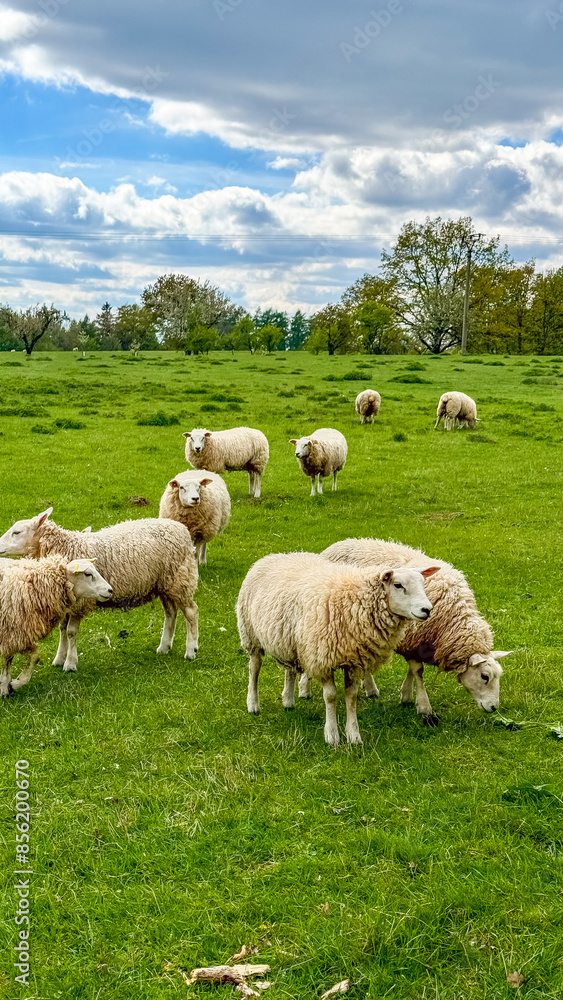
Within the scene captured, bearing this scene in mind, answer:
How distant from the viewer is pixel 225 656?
8398 millimetres

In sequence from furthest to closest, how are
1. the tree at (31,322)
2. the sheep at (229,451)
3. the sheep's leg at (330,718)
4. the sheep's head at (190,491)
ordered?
the tree at (31,322) → the sheep at (229,451) → the sheep's head at (190,491) → the sheep's leg at (330,718)

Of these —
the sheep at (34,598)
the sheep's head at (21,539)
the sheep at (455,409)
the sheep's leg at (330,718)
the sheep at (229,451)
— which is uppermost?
the sheep at (455,409)

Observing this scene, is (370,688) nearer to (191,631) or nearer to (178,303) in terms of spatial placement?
(191,631)

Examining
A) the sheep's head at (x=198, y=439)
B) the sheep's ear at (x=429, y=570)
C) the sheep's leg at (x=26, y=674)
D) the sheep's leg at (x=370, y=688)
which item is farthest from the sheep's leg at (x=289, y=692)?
the sheep's head at (x=198, y=439)

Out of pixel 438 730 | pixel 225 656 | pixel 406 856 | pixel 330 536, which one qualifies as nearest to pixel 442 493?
pixel 330 536

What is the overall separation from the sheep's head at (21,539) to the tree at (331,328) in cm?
5814

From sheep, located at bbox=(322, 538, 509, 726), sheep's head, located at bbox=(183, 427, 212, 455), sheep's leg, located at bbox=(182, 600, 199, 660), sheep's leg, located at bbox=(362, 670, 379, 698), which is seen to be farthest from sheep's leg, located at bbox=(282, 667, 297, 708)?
sheep's head, located at bbox=(183, 427, 212, 455)

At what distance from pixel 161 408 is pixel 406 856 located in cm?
2388

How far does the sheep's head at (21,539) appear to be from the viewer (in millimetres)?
8453

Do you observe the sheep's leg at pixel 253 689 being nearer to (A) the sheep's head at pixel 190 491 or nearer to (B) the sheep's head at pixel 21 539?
(B) the sheep's head at pixel 21 539

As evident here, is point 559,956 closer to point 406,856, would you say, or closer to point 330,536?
point 406,856

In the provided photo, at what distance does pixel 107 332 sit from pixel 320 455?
85524 millimetres

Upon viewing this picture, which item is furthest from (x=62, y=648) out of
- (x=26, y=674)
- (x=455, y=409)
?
(x=455, y=409)

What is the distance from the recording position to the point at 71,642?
8039 mm
